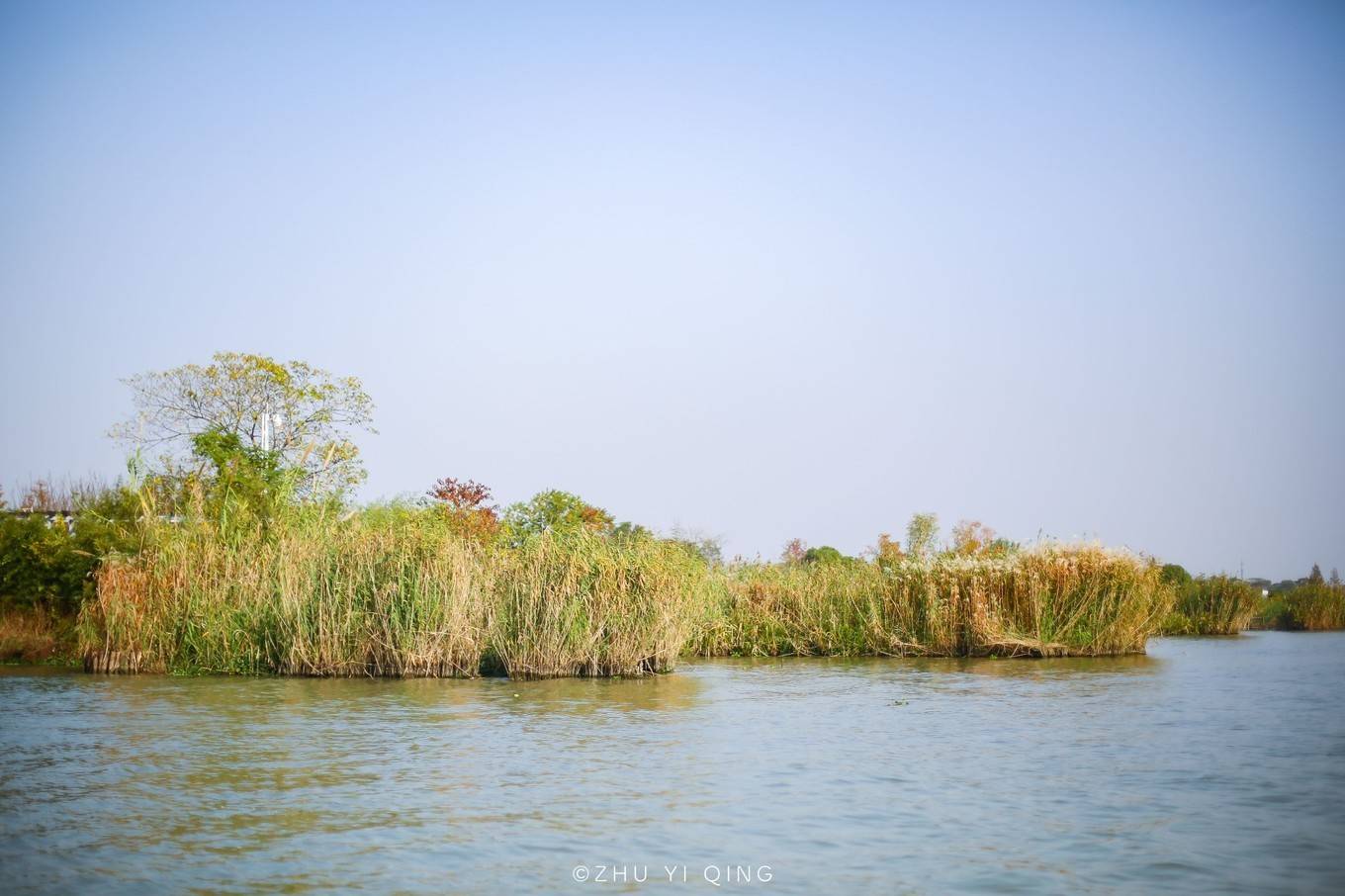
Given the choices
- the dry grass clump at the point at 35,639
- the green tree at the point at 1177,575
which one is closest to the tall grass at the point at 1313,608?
the green tree at the point at 1177,575

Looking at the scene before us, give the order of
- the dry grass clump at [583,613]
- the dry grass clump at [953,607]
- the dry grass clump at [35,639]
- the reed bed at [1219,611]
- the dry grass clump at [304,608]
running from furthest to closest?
the reed bed at [1219,611]
the dry grass clump at [953,607]
the dry grass clump at [35,639]
the dry grass clump at [583,613]
the dry grass clump at [304,608]

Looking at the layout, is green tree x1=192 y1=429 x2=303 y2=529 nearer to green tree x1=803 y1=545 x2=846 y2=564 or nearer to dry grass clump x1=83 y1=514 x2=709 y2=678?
dry grass clump x1=83 y1=514 x2=709 y2=678

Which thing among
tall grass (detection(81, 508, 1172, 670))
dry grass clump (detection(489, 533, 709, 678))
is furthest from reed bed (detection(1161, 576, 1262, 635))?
dry grass clump (detection(489, 533, 709, 678))

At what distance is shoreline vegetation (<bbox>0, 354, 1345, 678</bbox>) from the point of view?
780 inches

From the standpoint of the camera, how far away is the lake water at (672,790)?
754cm

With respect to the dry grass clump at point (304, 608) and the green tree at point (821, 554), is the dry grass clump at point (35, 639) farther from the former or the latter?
the green tree at point (821, 554)

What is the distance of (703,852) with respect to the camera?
315 inches

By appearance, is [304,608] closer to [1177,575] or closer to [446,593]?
[446,593]

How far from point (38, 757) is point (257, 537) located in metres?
10.5

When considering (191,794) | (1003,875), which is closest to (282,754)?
(191,794)

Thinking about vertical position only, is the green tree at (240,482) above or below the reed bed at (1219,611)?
above

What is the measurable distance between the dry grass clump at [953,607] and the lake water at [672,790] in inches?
252

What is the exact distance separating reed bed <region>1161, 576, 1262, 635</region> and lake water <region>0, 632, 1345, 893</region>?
19.5 m

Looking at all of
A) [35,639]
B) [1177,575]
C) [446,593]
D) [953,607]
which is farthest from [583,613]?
[1177,575]
